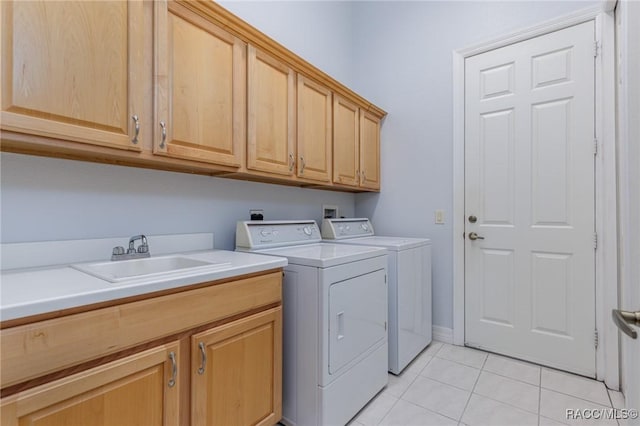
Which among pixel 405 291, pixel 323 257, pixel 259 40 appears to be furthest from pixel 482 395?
pixel 259 40

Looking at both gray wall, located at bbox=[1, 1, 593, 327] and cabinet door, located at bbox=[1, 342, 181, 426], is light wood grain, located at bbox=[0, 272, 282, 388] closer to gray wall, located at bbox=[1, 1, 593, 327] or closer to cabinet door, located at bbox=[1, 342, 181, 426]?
cabinet door, located at bbox=[1, 342, 181, 426]

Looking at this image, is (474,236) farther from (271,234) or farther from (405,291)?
(271,234)

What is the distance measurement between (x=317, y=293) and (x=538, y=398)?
60.0 inches

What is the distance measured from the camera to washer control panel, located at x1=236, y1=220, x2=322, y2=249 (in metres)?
1.91

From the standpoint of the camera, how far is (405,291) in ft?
7.10

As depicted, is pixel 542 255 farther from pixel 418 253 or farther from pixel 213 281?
pixel 213 281

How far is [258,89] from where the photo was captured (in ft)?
5.92

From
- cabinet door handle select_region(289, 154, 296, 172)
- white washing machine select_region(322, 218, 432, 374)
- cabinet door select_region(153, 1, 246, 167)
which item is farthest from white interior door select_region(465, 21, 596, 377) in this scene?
cabinet door select_region(153, 1, 246, 167)

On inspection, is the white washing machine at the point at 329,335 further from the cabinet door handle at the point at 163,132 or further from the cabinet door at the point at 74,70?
the cabinet door at the point at 74,70

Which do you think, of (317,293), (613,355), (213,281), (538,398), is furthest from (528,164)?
(213,281)

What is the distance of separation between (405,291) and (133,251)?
66.4 inches

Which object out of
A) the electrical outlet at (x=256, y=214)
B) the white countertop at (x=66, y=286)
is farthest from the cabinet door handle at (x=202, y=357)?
the electrical outlet at (x=256, y=214)

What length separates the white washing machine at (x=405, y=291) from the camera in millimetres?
2084

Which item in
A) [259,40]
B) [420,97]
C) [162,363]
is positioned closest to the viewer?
[162,363]
